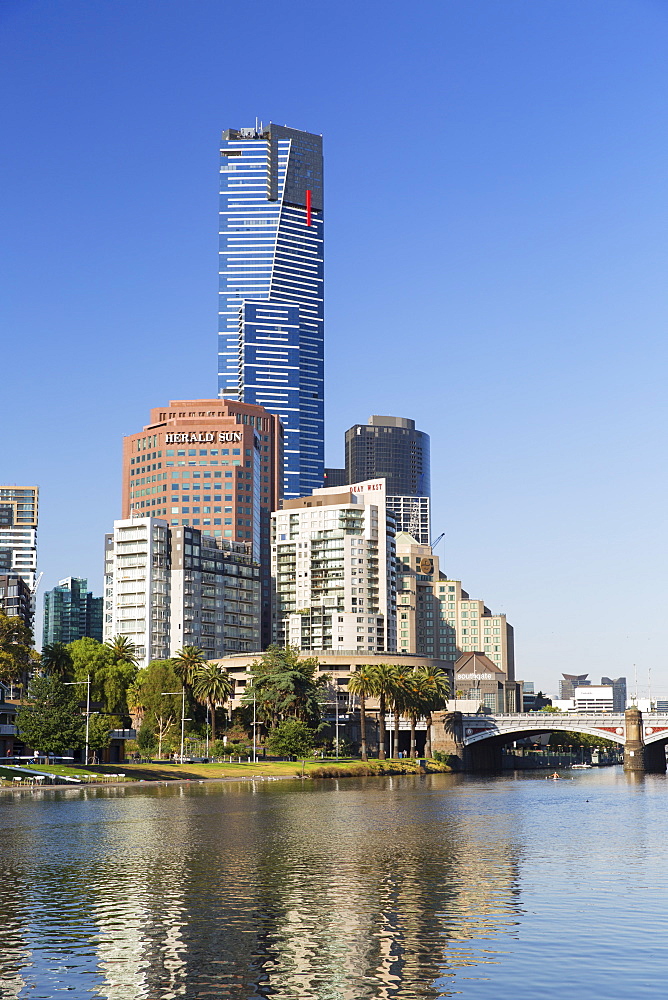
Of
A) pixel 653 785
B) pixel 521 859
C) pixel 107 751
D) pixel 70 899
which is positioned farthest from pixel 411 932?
pixel 653 785

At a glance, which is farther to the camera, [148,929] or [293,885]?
[293,885]

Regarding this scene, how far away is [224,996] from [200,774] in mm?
137914

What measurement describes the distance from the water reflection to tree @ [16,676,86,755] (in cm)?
5443

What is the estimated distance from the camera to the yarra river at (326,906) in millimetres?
40281

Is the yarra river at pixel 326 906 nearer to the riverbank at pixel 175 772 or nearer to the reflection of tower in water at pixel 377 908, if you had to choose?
the reflection of tower in water at pixel 377 908

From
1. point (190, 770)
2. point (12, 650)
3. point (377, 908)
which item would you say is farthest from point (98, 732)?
point (377, 908)

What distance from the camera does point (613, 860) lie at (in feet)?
248

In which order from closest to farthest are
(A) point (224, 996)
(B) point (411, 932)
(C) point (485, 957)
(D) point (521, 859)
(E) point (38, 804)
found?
(A) point (224, 996) < (C) point (485, 957) < (B) point (411, 932) < (D) point (521, 859) < (E) point (38, 804)

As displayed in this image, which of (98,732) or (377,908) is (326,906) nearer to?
(377,908)

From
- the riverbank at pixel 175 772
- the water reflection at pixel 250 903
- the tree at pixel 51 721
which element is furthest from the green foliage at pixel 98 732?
the water reflection at pixel 250 903

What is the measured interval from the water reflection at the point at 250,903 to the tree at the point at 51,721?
54425 millimetres

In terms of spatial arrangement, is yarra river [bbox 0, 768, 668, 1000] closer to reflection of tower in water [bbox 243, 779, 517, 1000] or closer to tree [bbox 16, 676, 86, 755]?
reflection of tower in water [bbox 243, 779, 517, 1000]

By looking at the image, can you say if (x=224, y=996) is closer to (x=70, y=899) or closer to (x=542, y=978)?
(x=542, y=978)

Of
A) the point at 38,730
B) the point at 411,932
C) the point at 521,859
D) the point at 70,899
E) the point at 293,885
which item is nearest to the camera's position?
the point at 411,932
